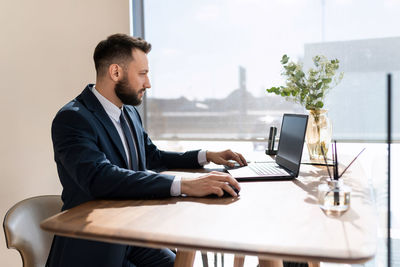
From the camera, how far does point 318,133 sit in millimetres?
1971

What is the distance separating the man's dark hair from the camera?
1.67 metres

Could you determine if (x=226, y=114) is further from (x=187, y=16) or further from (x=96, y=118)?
(x=96, y=118)

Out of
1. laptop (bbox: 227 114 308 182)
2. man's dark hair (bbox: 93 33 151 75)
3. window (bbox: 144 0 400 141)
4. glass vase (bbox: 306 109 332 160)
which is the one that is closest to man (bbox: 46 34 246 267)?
man's dark hair (bbox: 93 33 151 75)

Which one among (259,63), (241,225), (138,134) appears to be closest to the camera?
(241,225)

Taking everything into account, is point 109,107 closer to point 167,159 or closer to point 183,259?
point 167,159

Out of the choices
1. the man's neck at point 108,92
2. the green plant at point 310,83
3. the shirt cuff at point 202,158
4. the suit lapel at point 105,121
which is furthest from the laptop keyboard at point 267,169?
the man's neck at point 108,92

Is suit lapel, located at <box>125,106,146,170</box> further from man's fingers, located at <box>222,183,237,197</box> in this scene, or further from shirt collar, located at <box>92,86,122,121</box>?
man's fingers, located at <box>222,183,237,197</box>

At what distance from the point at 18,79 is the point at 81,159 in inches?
65.9

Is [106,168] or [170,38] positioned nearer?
[106,168]

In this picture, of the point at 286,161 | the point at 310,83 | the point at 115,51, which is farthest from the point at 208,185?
the point at 310,83

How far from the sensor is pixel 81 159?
124cm

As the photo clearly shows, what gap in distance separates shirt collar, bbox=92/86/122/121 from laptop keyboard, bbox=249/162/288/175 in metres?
0.64

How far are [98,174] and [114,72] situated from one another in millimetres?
600

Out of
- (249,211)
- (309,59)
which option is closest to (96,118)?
(249,211)
